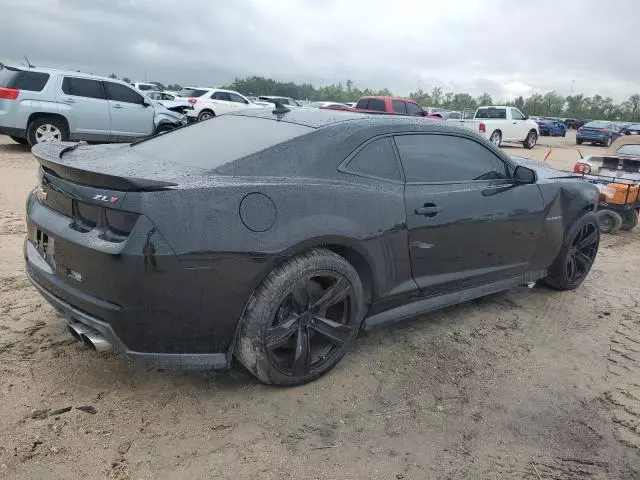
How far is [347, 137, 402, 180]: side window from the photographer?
3146mm

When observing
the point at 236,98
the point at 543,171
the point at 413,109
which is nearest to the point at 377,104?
the point at 413,109

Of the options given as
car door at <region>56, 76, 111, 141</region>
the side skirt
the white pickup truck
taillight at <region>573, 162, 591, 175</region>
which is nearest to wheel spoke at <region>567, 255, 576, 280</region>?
the side skirt

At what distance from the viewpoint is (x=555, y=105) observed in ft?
249

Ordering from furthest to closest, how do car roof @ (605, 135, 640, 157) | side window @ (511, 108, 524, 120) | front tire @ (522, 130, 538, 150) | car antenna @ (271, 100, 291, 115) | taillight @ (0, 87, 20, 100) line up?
front tire @ (522, 130, 538, 150) < side window @ (511, 108, 524, 120) < taillight @ (0, 87, 20, 100) < car roof @ (605, 135, 640, 157) < car antenna @ (271, 100, 291, 115)

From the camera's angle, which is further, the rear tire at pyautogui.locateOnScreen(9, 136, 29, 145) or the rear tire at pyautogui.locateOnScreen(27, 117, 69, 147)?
the rear tire at pyautogui.locateOnScreen(9, 136, 29, 145)

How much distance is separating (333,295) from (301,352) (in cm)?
36

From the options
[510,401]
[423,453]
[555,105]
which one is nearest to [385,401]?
[423,453]

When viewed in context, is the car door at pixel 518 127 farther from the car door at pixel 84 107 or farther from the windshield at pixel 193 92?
the car door at pixel 84 107

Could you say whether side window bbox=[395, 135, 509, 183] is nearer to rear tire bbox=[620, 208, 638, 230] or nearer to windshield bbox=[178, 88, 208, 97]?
rear tire bbox=[620, 208, 638, 230]

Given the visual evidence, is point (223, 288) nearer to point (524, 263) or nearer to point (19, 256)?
point (524, 263)

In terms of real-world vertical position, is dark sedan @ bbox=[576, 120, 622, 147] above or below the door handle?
above

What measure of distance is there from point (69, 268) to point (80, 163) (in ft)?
1.90

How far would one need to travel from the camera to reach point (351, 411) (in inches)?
109

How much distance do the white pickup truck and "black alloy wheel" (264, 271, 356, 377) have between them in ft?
56.7
